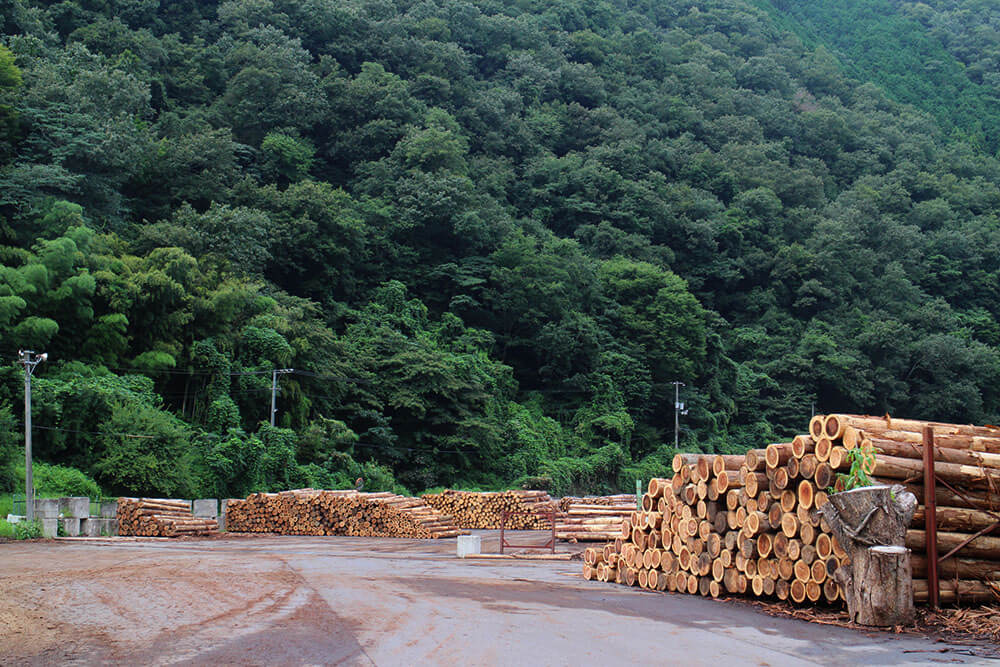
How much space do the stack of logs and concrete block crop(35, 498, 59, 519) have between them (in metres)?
19.4

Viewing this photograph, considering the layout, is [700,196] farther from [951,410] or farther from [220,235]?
[220,235]

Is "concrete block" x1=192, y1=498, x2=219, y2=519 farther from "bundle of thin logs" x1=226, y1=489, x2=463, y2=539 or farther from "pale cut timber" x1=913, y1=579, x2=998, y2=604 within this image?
"pale cut timber" x1=913, y1=579, x2=998, y2=604

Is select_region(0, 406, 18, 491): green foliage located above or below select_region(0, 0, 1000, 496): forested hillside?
below

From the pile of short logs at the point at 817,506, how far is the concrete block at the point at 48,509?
2095 centimetres

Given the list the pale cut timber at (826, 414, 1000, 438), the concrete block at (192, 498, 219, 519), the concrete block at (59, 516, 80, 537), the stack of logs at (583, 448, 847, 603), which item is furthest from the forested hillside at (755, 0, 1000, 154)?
the stack of logs at (583, 448, 847, 603)

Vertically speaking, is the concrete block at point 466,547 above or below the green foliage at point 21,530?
above

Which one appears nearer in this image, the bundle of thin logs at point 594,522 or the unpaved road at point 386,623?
the unpaved road at point 386,623

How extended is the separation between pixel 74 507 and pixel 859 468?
79.8ft

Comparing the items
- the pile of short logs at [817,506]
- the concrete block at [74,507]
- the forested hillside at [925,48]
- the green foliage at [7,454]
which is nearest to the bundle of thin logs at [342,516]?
the concrete block at [74,507]

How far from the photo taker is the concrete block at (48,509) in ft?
87.2

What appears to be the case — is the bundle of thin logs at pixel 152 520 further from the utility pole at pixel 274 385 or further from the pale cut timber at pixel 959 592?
the pale cut timber at pixel 959 592

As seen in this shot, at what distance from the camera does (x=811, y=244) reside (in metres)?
74.6

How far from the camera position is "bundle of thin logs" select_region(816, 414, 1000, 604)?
34.1 feet

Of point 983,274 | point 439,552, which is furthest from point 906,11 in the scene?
point 439,552
